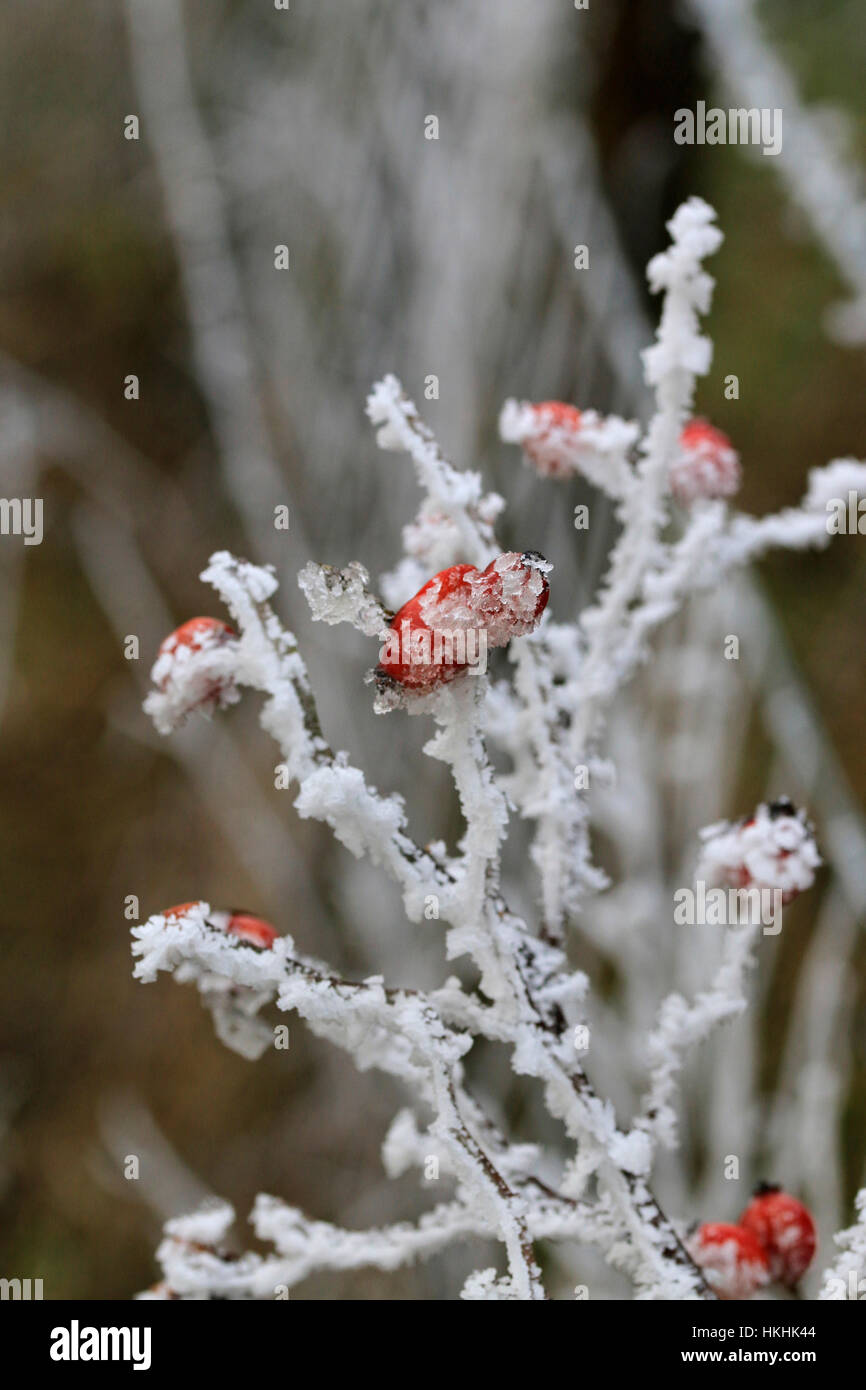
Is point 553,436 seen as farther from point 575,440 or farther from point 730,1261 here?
point 730,1261

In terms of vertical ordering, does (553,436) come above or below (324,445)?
below

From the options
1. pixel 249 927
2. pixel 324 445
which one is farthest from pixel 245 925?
pixel 324 445

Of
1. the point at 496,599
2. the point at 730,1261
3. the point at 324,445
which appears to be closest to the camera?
the point at 496,599

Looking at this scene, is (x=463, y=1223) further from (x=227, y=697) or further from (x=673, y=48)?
(x=673, y=48)

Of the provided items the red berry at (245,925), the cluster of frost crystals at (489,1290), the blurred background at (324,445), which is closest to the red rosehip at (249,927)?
the red berry at (245,925)

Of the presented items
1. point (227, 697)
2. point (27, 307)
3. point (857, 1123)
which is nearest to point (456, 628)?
point (227, 697)

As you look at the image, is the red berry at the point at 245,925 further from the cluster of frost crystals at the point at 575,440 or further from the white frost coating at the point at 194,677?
the cluster of frost crystals at the point at 575,440
